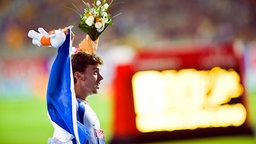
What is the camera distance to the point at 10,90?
A: 11516 mm

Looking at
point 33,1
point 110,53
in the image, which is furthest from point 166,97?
point 33,1

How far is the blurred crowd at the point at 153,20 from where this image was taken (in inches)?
500

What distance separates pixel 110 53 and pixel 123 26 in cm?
202

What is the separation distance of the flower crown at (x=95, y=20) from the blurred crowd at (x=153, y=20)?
874cm

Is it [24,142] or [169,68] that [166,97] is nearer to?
[169,68]

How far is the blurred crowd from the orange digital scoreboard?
1565mm

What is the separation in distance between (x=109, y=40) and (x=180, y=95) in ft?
7.11

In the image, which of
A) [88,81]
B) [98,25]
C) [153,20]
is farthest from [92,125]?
[153,20]

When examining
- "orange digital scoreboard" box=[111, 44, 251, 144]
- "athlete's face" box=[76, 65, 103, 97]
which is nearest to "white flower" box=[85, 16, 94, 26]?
"athlete's face" box=[76, 65, 103, 97]

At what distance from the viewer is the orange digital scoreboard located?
1054 centimetres

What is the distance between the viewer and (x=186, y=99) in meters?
10.8

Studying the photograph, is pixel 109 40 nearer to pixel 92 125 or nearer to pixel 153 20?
pixel 153 20

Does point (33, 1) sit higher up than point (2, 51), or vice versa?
point (33, 1)

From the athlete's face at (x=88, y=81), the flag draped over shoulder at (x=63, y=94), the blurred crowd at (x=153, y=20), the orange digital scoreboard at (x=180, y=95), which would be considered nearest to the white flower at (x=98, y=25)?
the athlete's face at (x=88, y=81)
